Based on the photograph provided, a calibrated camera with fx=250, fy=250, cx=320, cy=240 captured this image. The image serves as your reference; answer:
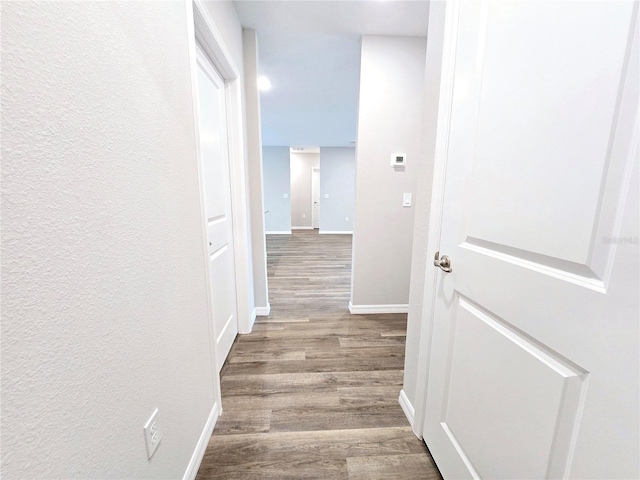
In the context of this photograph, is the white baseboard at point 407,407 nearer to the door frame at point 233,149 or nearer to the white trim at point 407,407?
the white trim at point 407,407

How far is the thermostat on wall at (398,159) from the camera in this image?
228 centimetres

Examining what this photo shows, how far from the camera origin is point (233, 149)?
73.0 inches

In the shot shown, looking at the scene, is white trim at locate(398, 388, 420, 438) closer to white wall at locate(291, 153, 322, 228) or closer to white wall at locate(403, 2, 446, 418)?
white wall at locate(403, 2, 446, 418)

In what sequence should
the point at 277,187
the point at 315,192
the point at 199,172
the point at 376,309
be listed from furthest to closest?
the point at 315,192, the point at 277,187, the point at 376,309, the point at 199,172

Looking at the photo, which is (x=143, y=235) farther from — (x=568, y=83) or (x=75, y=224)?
(x=568, y=83)

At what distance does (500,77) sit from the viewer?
28.4 inches

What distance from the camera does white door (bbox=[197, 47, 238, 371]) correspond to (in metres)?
1.44

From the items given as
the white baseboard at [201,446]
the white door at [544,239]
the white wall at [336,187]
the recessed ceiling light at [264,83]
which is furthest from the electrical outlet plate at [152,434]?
the white wall at [336,187]

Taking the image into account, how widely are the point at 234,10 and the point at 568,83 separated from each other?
209 cm

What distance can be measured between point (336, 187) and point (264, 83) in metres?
4.51

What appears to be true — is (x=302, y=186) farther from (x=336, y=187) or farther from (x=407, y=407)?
(x=407, y=407)

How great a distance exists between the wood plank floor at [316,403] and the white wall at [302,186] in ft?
20.8

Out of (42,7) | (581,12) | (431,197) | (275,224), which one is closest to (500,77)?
(581,12)

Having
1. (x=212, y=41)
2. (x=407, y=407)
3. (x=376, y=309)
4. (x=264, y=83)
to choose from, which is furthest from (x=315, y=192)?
(x=407, y=407)
